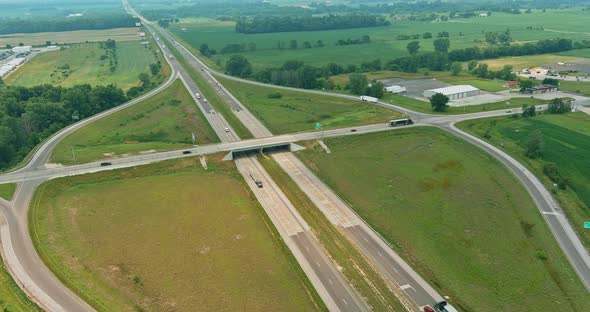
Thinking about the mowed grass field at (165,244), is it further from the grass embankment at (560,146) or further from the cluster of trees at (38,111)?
the grass embankment at (560,146)

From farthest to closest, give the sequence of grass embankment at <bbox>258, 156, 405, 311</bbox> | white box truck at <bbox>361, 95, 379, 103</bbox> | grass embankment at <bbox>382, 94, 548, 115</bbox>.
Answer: white box truck at <bbox>361, 95, 379, 103</bbox>
grass embankment at <bbox>382, 94, 548, 115</bbox>
grass embankment at <bbox>258, 156, 405, 311</bbox>

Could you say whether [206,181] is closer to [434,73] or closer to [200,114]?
[200,114]

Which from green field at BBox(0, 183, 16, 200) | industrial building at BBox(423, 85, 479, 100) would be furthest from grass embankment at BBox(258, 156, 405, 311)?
industrial building at BBox(423, 85, 479, 100)

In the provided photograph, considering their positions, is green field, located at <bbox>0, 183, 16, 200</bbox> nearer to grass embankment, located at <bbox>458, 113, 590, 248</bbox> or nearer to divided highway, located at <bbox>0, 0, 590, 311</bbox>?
divided highway, located at <bbox>0, 0, 590, 311</bbox>

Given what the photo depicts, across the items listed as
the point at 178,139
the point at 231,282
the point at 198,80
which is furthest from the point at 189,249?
the point at 198,80

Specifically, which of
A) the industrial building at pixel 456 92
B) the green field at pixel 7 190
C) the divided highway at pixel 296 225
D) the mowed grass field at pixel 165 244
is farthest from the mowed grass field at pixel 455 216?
the green field at pixel 7 190

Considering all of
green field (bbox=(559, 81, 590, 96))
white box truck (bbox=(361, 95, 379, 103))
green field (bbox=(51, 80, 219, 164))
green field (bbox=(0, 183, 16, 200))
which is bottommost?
green field (bbox=(0, 183, 16, 200))

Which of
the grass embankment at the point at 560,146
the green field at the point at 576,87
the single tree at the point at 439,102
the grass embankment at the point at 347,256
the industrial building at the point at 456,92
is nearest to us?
the grass embankment at the point at 347,256
